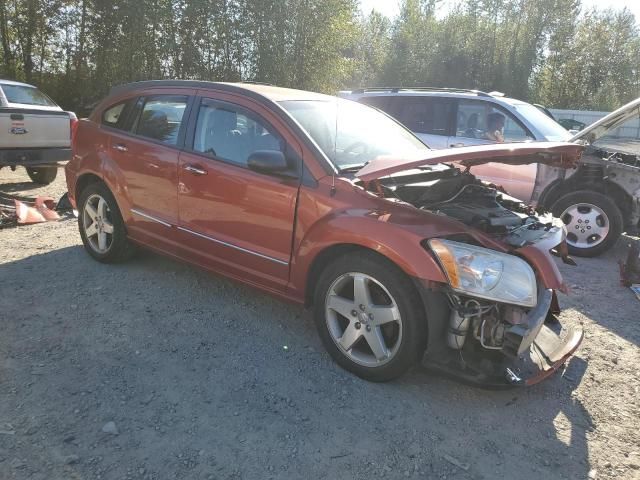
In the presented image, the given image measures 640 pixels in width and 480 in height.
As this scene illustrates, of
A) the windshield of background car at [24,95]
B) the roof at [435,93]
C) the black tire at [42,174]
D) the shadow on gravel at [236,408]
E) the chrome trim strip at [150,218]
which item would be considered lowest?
the shadow on gravel at [236,408]

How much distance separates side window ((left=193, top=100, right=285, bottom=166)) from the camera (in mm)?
3629

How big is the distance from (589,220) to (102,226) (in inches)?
206

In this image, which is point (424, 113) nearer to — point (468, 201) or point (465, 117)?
point (465, 117)

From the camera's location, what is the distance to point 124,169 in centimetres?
449

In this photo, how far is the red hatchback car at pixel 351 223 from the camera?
9.36 ft

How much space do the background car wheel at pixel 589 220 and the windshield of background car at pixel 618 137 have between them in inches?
24.4

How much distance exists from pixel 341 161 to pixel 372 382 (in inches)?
56.4

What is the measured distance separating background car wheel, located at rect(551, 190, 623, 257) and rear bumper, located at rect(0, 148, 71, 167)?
23.1ft

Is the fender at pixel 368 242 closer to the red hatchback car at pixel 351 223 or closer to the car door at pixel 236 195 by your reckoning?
the red hatchback car at pixel 351 223

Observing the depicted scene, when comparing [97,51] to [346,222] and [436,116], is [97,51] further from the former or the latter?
[346,222]

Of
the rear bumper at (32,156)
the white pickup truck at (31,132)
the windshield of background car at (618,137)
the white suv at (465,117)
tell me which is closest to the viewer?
the windshield of background car at (618,137)

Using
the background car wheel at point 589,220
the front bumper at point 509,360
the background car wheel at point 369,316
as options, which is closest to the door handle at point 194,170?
the background car wheel at point 369,316

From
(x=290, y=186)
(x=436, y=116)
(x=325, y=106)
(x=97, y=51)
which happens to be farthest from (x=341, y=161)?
(x=97, y=51)

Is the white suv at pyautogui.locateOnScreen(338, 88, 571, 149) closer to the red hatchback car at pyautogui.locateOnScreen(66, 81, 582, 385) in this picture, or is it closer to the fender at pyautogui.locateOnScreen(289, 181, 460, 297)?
the red hatchback car at pyautogui.locateOnScreen(66, 81, 582, 385)
